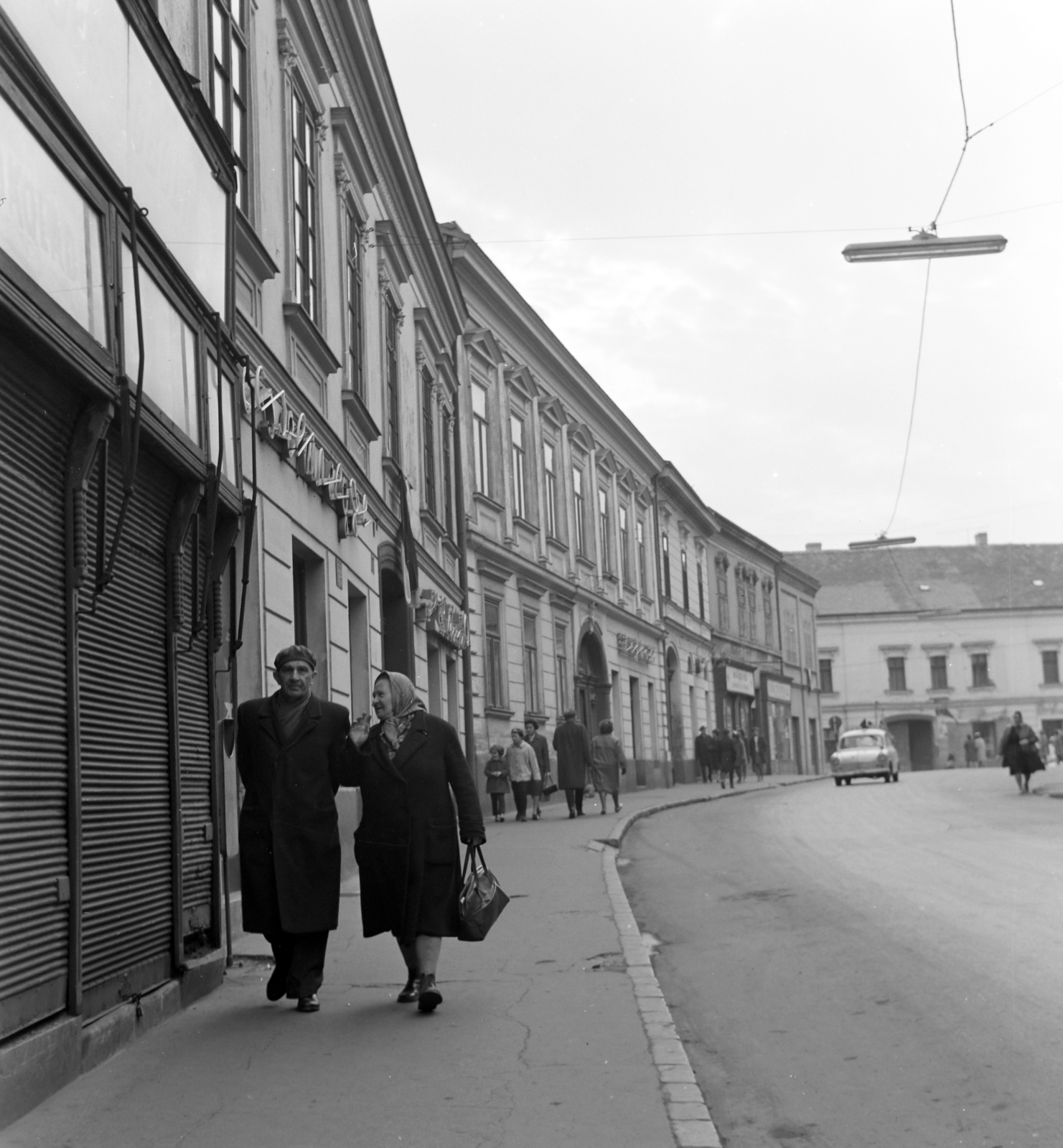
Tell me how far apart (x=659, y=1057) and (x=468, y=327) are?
24325 millimetres

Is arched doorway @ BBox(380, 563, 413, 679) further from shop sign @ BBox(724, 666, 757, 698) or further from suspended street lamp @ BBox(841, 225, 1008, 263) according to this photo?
shop sign @ BBox(724, 666, 757, 698)

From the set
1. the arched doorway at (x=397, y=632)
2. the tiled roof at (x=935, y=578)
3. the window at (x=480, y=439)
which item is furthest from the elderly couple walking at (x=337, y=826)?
the tiled roof at (x=935, y=578)

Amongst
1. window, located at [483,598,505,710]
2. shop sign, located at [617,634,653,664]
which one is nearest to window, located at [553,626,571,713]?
window, located at [483,598,505,710]

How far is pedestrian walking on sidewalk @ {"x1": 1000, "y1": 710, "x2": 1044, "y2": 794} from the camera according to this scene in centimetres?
3256

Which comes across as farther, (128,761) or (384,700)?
(384,700)

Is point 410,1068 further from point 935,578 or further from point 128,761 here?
point 935,578

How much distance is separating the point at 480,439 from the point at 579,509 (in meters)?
8.26

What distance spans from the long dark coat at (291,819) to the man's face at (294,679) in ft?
0.25

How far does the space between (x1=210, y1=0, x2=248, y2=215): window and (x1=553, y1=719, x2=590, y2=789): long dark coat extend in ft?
45.6

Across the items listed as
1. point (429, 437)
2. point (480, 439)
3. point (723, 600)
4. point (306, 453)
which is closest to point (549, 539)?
point (480, 439)

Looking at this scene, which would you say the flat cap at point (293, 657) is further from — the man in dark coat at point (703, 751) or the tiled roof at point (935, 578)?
the tiled roof at point (935, 578)

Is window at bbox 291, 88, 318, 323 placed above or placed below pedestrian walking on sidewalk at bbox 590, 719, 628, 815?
above

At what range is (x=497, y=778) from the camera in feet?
85.6

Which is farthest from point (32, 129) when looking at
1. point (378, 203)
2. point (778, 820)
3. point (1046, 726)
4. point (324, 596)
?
point (1046, 726)
